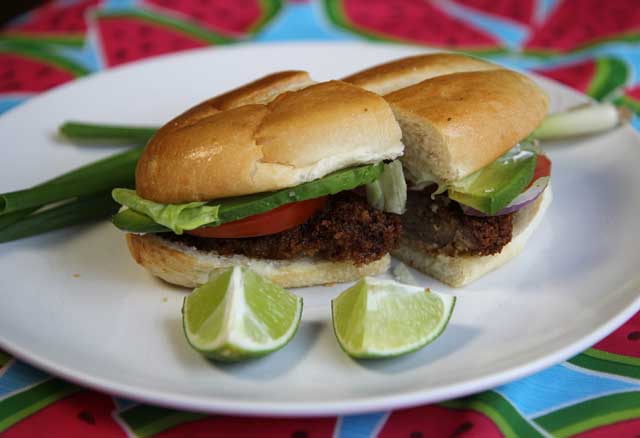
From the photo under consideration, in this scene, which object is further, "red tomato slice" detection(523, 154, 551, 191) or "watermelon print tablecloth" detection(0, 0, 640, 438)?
"watermelon print tablecloth" detection(0, 0, 640, 438)

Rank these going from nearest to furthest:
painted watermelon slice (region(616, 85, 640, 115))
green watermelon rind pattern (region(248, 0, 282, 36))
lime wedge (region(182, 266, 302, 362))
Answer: lime wedge (region(182, 266, 302, 362)), painted watermelon slice (region(616, 85, 640, 115)), green watermelon rind pattern (region(248, 0, 282, 36))

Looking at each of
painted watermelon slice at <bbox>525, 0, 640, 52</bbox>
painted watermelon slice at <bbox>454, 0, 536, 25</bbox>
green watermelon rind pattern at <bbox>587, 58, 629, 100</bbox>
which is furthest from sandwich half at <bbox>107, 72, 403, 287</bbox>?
painted watermelon slice at <bbox>454, 0, 536, 25</bbox>

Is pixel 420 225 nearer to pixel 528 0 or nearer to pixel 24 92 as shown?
pixel 24 92

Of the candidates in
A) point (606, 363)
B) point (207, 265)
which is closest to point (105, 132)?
point (207, 265)

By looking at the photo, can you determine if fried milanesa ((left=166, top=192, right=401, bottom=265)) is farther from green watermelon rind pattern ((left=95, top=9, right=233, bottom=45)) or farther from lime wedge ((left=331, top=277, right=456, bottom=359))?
green watermelon rind pattern ((left=95, top=9, right=233, bottom=45))

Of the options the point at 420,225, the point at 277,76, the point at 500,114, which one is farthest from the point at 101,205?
the point at 500,114

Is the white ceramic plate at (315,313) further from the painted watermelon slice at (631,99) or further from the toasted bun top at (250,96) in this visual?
the painted watermelon slice at (631,99)

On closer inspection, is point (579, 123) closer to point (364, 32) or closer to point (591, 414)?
point (591, 414)
